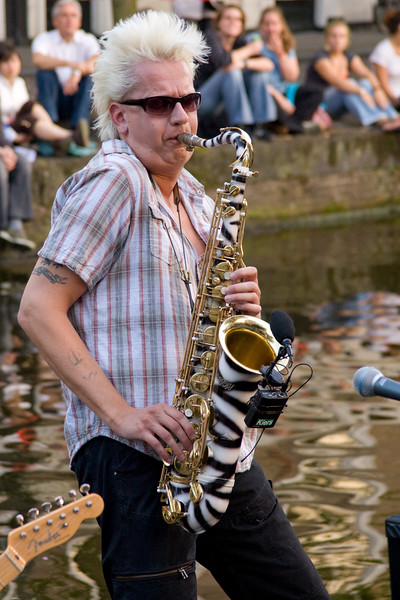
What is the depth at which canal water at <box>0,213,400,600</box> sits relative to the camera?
14.1 ft

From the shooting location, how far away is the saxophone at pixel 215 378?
2764 mm

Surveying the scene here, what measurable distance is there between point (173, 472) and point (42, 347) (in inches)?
17.8

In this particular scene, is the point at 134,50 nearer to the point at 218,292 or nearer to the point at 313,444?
the point at 218,292

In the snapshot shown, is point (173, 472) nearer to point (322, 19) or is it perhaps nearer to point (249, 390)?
point (249, 390)

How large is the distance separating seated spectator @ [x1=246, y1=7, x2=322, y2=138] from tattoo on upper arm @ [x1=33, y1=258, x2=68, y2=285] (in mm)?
9584

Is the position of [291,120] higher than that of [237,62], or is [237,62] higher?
[237,62]

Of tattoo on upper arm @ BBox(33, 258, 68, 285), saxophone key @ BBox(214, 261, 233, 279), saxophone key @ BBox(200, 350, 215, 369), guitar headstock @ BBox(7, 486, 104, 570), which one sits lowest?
guitar headstock @ BBox(7, 486, 104, 570)

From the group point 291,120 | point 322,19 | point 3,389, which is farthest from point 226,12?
point 322,19

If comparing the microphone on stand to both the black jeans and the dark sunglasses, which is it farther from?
the dark sunglasses

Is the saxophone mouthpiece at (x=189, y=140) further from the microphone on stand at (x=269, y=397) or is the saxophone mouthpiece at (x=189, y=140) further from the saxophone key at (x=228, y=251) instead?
the microphone on stand at (x=269, y=397)

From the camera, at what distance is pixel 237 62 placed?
38.8 ft

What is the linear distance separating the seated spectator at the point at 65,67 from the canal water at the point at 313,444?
92.1 inches

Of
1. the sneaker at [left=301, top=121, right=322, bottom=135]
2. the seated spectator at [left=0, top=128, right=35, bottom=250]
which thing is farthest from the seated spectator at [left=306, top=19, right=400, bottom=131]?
the seated spectator at [left=0, top=128, right=35, bottom=250]

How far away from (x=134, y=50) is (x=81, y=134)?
8028 millimetres
